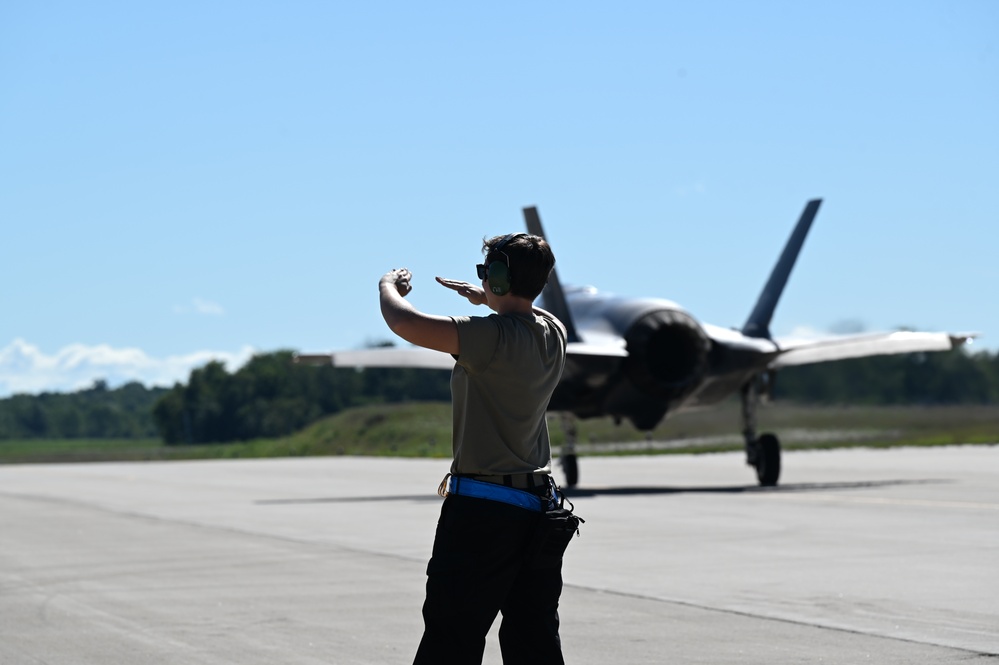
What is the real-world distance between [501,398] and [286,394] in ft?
375

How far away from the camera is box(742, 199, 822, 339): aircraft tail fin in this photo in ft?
81.7

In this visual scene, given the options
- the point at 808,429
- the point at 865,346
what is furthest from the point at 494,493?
the point at 808,429

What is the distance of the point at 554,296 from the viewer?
74.7ft

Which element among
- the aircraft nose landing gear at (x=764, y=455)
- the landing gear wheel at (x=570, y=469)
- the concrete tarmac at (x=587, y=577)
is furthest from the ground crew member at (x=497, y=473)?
the landing gear wheel at (x=570, y=469)

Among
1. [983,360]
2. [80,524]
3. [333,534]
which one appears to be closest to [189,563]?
[333,534]

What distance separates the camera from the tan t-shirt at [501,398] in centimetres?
448

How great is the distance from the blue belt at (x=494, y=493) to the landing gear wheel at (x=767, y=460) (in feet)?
62.3

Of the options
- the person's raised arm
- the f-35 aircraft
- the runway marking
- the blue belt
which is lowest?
the runway marking

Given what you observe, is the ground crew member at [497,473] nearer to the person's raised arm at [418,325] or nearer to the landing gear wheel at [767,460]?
the person's raised arm at [418,325]

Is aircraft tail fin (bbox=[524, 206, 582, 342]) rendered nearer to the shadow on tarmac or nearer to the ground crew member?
the shadow on tarmac

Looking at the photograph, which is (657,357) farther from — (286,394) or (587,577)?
(286,394)

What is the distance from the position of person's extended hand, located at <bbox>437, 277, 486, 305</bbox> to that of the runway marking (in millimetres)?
A: 13469

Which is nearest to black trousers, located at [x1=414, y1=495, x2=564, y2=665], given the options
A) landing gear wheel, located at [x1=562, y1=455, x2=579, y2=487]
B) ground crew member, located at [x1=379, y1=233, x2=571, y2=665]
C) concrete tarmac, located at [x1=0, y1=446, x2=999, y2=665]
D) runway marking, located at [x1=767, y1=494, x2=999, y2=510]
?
ground crew member, located at [x1=379, y1=233, x2=571, y2=665]

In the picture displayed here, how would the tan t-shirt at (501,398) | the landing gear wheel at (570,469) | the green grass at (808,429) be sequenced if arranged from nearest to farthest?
the tan t-shirt at (501,398), the landing gear wheel at (570,469), the green grass at (808,429)
